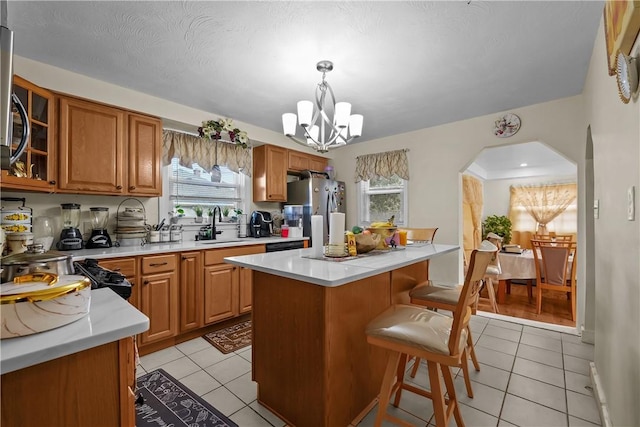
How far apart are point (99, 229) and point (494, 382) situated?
3563 millimetres

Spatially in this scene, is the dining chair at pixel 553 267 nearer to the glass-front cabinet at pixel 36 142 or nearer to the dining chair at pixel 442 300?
the dining chair at pixel 442 300

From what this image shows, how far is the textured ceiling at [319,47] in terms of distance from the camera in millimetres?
1702

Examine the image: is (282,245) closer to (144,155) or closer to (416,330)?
(144,155)

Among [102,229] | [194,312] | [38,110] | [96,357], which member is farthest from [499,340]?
[38,110]

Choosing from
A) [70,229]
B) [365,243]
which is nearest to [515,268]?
[365,243]

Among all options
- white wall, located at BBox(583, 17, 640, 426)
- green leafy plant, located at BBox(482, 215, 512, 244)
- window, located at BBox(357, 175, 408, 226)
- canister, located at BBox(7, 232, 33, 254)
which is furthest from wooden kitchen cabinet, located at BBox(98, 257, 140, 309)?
green leafy plant, located at BBox(482, 215, 512, 244)

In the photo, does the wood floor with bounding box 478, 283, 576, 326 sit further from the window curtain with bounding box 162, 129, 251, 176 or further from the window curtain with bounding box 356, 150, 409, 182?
the window curtain with bounding box 162, 129, 251, 176

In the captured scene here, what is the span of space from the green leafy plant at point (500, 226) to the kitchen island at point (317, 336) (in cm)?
530

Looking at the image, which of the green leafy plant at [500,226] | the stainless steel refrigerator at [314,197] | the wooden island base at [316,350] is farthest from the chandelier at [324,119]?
the green leafy plant at [500,226]

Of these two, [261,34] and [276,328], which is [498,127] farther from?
[276,328]

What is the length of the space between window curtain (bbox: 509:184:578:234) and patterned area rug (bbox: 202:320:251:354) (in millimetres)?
6389

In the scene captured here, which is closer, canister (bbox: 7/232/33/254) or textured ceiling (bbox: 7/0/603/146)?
textured ceiling (bbox: 7/0/603/146)

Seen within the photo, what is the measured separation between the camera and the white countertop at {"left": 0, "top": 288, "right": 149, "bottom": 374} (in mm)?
588

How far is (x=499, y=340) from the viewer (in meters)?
2.70
